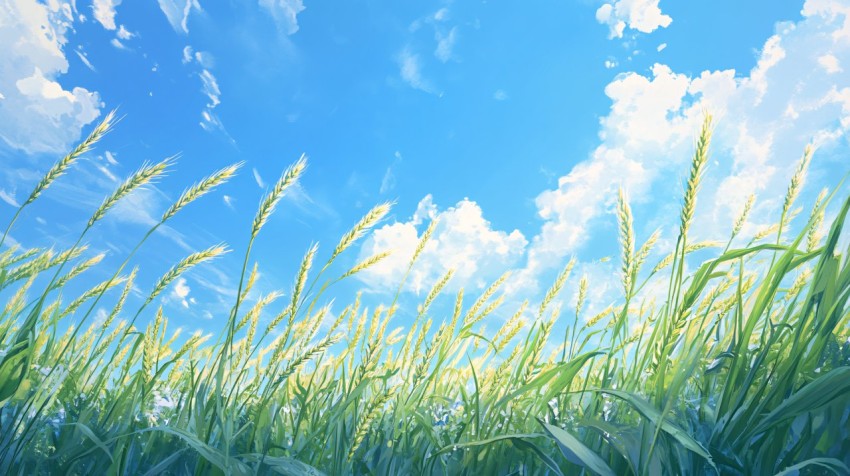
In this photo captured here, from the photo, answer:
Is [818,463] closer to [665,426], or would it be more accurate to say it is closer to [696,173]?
[665,426]

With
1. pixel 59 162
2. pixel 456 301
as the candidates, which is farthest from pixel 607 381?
pixel 59 162

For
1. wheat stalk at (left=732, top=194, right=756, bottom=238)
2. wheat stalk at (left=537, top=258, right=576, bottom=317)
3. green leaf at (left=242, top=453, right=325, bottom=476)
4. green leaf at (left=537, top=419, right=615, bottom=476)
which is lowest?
green leaf at (left=242, top=453, right=325, bottom=476)

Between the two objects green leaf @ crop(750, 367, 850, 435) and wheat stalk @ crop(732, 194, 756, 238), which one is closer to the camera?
green leaf @ crop(750, 367, 850, 435)

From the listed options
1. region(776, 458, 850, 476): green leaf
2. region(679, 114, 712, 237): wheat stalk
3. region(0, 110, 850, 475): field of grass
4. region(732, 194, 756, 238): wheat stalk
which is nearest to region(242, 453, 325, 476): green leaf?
region(0, 110, 850, 475): field of grass

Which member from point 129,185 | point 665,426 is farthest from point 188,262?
point 665,426

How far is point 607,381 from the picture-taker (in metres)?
1.75

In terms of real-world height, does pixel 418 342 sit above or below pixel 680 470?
above

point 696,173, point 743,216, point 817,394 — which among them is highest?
point 743,216

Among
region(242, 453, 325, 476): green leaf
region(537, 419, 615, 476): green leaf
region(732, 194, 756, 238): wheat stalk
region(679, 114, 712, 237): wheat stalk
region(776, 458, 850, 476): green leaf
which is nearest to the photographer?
region(776, 458, 850, 476): green leaf

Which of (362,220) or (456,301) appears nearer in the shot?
(362,220)

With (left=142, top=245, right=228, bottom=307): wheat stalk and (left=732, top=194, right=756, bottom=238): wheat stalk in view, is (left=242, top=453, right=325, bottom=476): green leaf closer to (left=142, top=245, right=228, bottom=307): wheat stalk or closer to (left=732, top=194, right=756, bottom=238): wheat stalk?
(left=142, top=245, right=228, bottom=307): wheat stalk

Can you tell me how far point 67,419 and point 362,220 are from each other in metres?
1.20

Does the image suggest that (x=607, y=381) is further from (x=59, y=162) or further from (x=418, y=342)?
(x=59, y=162)


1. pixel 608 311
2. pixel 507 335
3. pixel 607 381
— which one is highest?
pixel 608 311
